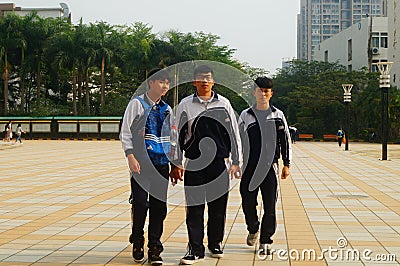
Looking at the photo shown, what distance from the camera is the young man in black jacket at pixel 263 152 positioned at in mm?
5723

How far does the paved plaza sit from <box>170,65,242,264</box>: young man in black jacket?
33 cm

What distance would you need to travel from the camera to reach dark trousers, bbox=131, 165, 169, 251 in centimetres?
538

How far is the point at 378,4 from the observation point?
353 ft

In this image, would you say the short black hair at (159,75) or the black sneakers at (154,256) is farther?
the short black hair at (159,75)

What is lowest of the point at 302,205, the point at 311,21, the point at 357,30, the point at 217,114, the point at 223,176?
the point at 302,205

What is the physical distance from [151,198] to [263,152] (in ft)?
3.77

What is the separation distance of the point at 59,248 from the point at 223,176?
1897 mm

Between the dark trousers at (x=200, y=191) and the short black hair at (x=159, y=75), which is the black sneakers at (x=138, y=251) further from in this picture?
the short black hair at (x=159, y=75)

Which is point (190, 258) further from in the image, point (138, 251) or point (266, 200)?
point (266, 200)

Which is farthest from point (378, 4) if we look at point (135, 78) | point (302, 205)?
point (302, 205)

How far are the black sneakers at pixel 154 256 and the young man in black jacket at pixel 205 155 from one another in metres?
0.23

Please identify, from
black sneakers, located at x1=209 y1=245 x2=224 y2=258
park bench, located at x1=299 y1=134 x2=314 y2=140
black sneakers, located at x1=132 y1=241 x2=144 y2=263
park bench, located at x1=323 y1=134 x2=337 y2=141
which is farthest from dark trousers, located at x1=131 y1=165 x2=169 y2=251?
park bench, located at x1=299 y1=134 x2=314 y2=140

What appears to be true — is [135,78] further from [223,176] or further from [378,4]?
[378,4]

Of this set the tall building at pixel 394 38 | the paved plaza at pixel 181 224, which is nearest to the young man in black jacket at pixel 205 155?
the paved plaza at pixel 181 224
